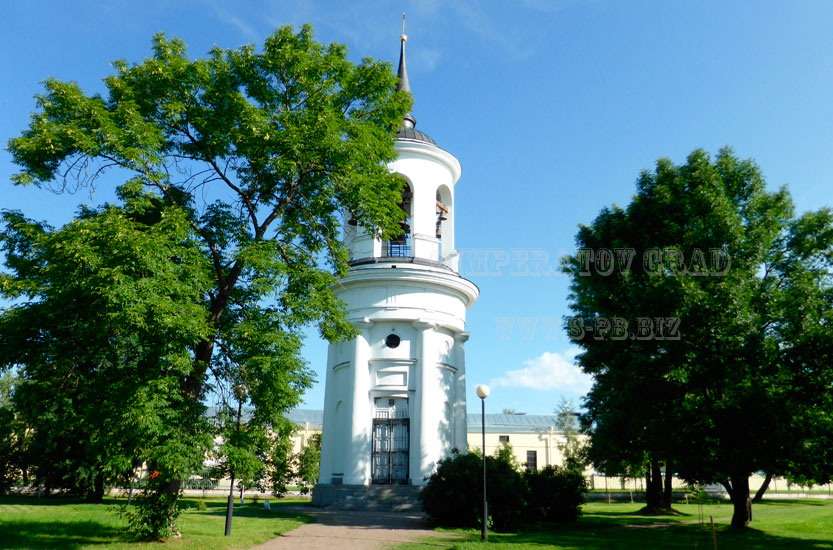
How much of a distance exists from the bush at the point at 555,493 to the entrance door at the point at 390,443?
4969 millimetres

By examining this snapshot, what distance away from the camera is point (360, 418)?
22734 mm

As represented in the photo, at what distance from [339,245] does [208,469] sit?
20.2ft

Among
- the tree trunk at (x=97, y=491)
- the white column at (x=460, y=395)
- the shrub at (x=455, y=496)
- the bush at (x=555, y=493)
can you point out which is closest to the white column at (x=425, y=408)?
the white column at (x=460, y=395)

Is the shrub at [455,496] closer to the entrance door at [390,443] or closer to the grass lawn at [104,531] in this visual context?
the grass lawn at [104,531]

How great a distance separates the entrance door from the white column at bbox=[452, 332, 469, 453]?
91.6 inches

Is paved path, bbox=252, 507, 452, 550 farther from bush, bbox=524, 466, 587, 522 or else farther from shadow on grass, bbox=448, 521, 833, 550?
bush, bbox=524, 466, 587, 522

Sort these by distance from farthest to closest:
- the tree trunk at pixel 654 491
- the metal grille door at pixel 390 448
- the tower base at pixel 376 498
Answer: the tree trunk at pixel 654 491 → the metal grille door at pixel 390 448 → the tower base at pixel 376 498

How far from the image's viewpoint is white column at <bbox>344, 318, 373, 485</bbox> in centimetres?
2228

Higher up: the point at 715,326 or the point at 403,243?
the point at 403,243

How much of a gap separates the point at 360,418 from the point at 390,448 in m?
1.70

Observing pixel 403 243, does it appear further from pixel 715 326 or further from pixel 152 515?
pixel 152 515

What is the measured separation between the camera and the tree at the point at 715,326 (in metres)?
15.9

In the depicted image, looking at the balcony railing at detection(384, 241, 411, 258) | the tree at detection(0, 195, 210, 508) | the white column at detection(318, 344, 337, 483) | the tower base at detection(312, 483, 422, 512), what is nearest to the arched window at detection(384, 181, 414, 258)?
the balcony railing at detection(384, 241, 411, 258)

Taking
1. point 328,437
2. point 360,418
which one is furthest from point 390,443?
point 328,437
